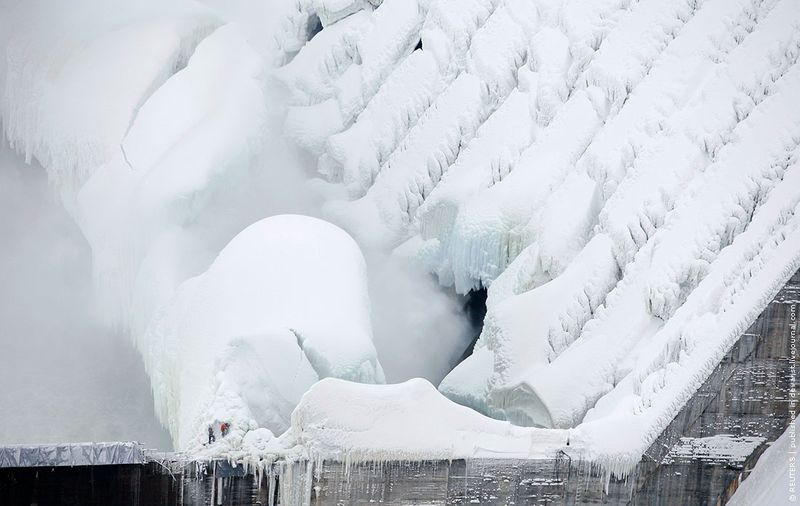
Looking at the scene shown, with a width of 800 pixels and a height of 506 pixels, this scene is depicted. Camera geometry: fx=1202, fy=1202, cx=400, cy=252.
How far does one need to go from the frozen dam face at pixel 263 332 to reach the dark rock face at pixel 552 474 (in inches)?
19.8

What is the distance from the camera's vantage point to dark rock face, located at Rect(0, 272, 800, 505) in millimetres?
7570

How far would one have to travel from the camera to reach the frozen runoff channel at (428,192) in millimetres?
8617

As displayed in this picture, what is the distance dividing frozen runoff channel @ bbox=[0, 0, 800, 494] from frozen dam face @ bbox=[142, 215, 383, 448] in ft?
0.08

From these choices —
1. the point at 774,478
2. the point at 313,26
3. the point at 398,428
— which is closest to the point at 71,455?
the point at 398,428

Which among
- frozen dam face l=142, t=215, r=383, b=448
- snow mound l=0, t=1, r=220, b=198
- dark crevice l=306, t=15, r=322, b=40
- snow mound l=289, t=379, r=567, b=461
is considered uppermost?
dark crevice l=306, t=15, r=322, b=40

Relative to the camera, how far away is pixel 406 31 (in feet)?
41.5

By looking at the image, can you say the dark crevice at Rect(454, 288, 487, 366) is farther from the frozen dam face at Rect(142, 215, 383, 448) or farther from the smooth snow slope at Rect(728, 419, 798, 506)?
the smooth snow slope at Rect(728, 419, 798, 506)

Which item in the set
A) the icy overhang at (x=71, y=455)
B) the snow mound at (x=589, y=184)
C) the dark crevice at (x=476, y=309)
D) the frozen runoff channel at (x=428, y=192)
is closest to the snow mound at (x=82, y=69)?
the frozen runoff channel at (x=428, y=192)

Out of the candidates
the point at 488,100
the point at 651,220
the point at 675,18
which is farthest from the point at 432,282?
the point at 675,18

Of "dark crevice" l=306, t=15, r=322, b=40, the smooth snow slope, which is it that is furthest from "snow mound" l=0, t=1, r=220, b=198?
the smooth snow slope

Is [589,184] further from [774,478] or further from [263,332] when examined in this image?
[263,332]

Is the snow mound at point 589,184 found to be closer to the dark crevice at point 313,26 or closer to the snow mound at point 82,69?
the dark crevice at point 313,26

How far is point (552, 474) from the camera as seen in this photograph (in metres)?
8.09

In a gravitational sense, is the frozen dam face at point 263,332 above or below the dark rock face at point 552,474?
above
